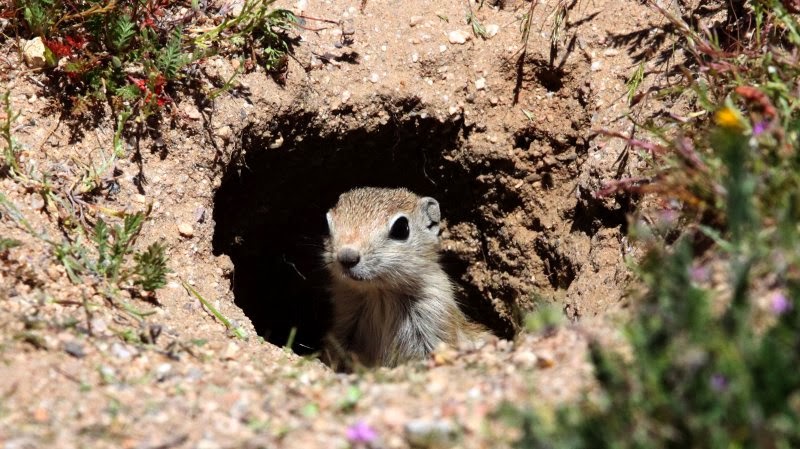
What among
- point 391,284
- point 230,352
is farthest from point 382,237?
point 230,352

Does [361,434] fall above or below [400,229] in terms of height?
below

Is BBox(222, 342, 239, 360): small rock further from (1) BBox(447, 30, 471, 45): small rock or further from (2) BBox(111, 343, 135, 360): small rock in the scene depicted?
(1) BBox(447, 30, 471, 45): small rock

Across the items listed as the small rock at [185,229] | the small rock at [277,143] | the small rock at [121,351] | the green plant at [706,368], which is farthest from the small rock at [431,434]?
the small rock at [277,143]

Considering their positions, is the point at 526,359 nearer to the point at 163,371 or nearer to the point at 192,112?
the point at 163,371

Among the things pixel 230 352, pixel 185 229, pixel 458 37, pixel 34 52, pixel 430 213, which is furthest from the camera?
pixel 430 213

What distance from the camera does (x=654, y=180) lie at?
5012 millimetres

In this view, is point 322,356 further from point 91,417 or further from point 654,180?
point 91,417

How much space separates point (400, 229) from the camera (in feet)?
22.9

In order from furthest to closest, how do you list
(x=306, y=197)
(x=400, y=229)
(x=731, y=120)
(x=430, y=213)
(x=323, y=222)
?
(x=323, y=222) < (x=306, y=197) < (x=430, y=213) < (x=400, y=229) < (x=731, y=120)

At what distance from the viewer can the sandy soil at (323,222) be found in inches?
126

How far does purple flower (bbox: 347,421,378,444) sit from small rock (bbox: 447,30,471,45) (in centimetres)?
404

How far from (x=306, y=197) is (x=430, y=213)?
43.7 inches

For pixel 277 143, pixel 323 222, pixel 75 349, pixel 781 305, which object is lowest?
pixel 75 349

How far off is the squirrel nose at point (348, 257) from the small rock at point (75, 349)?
269 cm
